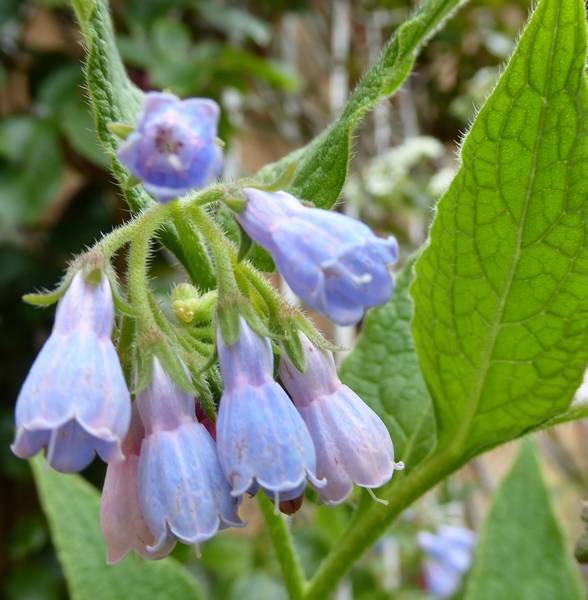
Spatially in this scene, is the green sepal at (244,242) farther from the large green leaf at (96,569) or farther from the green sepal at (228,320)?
the large green leaf at (96,569)

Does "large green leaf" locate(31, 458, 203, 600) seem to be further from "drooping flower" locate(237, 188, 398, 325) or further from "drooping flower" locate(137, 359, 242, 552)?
"drooping flower" locate(237, 188, 398, 325)

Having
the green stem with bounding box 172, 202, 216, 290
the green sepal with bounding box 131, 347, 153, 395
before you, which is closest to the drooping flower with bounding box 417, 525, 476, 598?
the green stem with bounding box 172, 202, 216, 290

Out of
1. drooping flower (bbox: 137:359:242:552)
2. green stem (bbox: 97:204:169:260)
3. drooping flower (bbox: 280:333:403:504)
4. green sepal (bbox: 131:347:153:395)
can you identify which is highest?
green stem (bbox: 97:204:169:260)

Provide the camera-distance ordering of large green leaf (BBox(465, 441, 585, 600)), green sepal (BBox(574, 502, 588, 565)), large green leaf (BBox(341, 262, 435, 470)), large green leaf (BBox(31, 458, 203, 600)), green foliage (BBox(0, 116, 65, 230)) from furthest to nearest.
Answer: green foliage (BBox(0, 116, 65, 230)) < large green leaf (BBox(465, 441, 585, 600)) < large green leaf (BBox(31, 458, 203, 600)) < large green leaf (BBox(341, 262, 435, 470)) < green sepal (BBox(574, 502, 588, 565))

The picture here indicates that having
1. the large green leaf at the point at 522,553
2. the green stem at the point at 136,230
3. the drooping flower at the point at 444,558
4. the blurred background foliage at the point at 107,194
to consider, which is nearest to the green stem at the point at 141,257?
the green stem at the point at 136,230

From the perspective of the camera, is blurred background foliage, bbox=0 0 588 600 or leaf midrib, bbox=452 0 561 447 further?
blurred background foliage, bbox=0 0 588 600

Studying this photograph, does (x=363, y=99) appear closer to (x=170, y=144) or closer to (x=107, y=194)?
(x=170, y=144)

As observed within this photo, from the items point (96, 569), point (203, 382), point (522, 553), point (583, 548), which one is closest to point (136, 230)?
point (203, 382)
